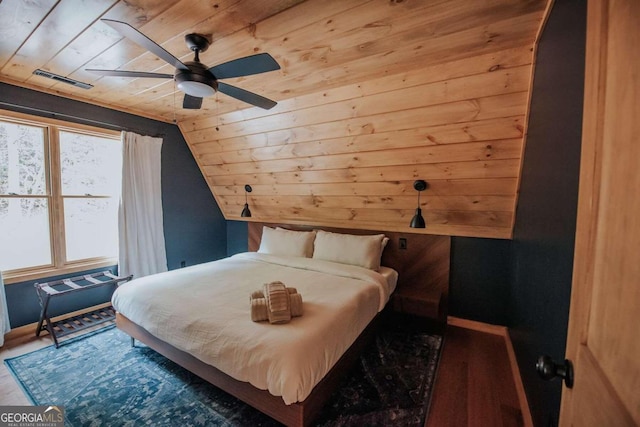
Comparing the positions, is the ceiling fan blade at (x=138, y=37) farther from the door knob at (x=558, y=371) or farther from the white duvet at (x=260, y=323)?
the door knob at (x=558, y=371)

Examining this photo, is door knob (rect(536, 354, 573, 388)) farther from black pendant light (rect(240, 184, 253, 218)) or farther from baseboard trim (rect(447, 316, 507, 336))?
black pendant light (rect(240, 184, 253, 218))

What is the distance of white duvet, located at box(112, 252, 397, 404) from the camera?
1364 millimetres

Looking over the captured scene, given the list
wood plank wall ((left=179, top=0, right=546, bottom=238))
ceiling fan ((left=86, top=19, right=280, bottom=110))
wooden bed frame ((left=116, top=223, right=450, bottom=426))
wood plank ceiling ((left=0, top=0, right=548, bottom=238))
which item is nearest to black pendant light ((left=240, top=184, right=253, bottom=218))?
wood plank wall ((left=179, top=0, right=546, bottom=238))

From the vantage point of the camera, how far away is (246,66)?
1.46 m

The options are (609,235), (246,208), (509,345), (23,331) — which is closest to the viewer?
(609,235)

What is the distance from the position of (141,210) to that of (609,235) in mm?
3775

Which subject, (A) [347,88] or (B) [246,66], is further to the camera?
(A) [347,88]

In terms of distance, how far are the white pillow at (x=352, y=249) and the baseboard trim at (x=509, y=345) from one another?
1037 millimetres

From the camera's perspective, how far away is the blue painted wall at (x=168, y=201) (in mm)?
2508

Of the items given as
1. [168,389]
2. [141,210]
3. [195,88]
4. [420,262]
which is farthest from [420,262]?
[141,210]

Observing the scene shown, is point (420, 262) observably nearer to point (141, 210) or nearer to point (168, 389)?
point (168, 389)

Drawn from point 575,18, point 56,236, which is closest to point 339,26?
point 575,18

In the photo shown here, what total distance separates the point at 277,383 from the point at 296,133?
2145 millimetres

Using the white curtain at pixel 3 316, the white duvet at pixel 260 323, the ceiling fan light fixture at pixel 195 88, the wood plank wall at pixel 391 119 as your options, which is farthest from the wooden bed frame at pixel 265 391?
the ceiling fan light fixture at pixel 195 88
